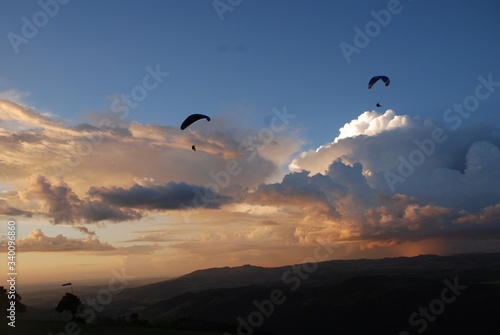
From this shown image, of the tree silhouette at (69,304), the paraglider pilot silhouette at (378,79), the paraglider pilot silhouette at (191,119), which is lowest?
the tree silhouette at (69,304)

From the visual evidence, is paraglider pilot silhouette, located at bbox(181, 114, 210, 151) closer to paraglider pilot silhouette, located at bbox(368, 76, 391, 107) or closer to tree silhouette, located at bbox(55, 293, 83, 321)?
paraglider pilot silhouette, located at bbox(368, 76, 391, 107)

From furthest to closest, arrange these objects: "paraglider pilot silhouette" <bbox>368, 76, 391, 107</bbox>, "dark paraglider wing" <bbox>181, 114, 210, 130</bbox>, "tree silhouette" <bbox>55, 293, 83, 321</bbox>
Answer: "tree silhouette" <bbox>55, 293, 83, 321</bbox>, "paraglider pilot silhouette" <bbox>368, 76, 391, 107</bbox>, "dark paraglider wing" <bbox>181, 114, 210, 130</bbox>

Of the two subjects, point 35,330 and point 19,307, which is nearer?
point 35,330

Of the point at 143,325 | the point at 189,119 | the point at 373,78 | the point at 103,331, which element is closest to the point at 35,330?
the point at 103,331

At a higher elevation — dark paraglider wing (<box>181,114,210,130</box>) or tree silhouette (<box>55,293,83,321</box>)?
dark paraglider wing (<box>181,114,210,130</box>)

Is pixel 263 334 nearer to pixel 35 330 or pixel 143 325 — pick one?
pixel 143 325

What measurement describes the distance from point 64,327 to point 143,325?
20.1 meters

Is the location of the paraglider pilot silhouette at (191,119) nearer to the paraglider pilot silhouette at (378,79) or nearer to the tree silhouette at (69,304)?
the paraglider pilot silhouette at (378,79)

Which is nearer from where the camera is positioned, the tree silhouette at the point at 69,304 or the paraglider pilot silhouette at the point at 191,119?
the paraglider pilot silhouette at the point at 191,119

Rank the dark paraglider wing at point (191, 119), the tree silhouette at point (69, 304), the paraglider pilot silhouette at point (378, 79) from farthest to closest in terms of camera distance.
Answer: the tree silhouette at point (69, 304) < the paraglider pilot silhouette at point (378, 79) < the dark paraglider wing at point (191, 119)

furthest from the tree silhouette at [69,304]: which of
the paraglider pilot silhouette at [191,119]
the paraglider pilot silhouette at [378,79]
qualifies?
the paraglider pilot silhouette at [378,79]

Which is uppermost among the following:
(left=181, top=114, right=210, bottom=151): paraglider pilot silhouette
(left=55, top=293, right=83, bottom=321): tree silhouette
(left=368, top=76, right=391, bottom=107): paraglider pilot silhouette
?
(left=368, top=76, right=391, bottom=107): paraglider pilot silhouette

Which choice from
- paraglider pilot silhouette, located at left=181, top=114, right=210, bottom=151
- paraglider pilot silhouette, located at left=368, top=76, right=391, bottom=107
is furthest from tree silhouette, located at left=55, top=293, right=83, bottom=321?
paraglider pilot silhouette, located at left=368, top=76, right=391, bottom=107

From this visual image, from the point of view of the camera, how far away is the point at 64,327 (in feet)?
260
